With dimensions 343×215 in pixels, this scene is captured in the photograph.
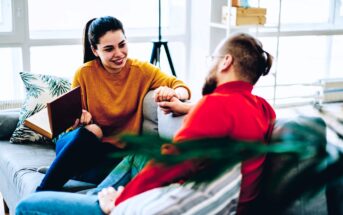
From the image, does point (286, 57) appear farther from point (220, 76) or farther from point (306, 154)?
point (306, 154)

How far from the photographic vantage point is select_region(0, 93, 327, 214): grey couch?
2416 mm

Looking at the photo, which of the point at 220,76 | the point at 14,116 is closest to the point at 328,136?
the point at 220,76

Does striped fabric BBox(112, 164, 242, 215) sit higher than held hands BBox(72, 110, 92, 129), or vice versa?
striped fabric BBox(112, 164, 242, 215)

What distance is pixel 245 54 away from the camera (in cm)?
171

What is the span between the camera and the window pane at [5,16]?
3.98 m

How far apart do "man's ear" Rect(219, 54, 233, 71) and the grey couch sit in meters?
0.71

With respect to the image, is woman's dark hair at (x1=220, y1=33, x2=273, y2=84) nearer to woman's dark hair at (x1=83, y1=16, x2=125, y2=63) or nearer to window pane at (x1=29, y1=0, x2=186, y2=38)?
woman's dark hair at (x1=83, y1=16, x2=125, y2=63)

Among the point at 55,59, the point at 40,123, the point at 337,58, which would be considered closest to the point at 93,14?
the point at 55,59

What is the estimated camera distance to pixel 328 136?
0.30 metres

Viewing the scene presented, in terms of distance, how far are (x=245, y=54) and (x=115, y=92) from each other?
1.12 metres

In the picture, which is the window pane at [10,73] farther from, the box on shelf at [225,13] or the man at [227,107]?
the man at [227,107]

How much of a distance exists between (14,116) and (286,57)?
3.12m

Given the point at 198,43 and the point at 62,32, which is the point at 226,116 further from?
the point at 198,43

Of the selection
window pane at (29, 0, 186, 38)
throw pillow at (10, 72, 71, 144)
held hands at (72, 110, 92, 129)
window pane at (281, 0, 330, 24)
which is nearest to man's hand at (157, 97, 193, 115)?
held hands at (72, 110, 92, 129)
